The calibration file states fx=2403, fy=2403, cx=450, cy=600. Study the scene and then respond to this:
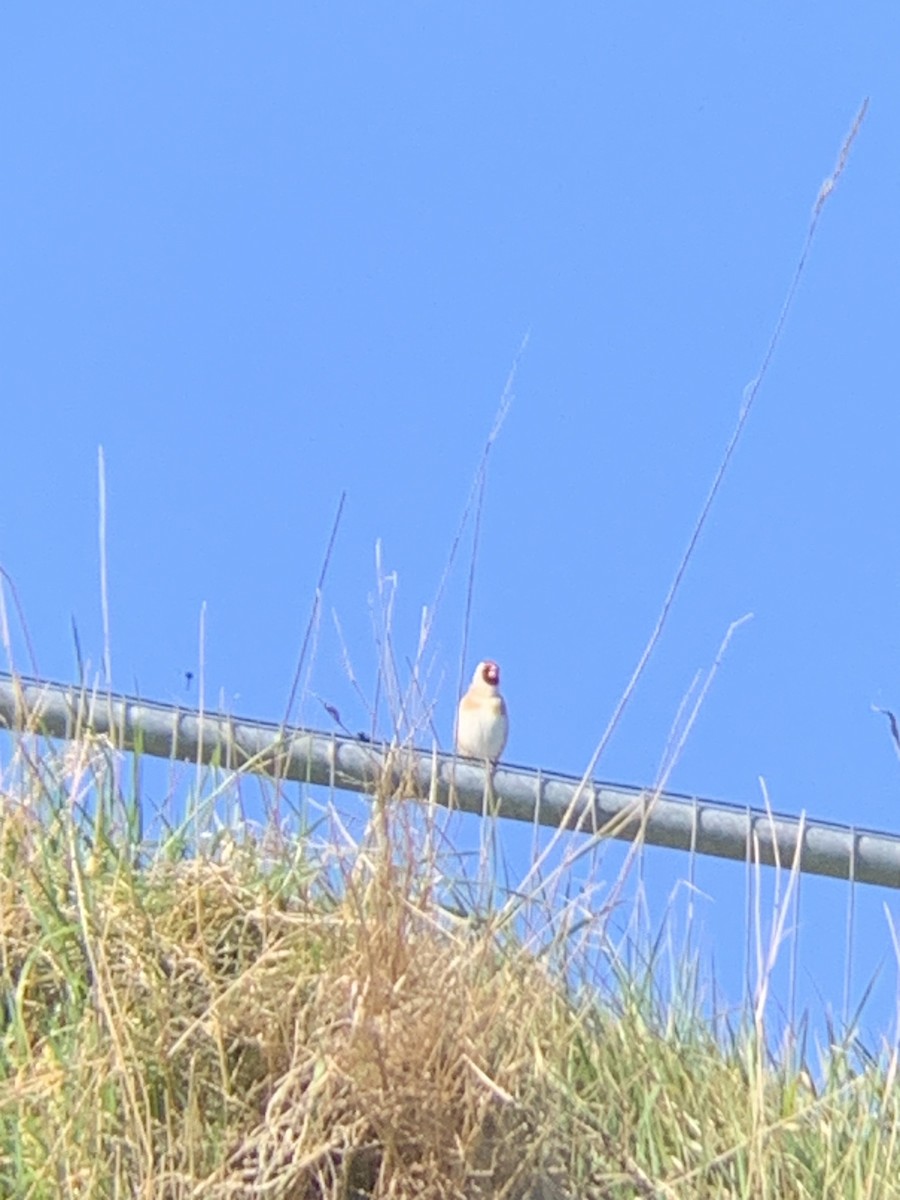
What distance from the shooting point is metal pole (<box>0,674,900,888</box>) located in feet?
10.7

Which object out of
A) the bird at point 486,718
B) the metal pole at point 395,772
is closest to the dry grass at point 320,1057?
the metal pole at point 395,772

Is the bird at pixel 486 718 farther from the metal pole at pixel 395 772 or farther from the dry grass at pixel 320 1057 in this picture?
the dry grass at pixel 320 1057

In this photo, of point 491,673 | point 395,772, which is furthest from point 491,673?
point 395,772

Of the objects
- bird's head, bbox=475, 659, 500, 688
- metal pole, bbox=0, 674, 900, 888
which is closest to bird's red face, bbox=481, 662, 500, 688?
bird's head, bbox=475, 659, 500, 688

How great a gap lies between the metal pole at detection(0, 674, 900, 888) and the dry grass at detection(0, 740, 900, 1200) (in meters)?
0.10

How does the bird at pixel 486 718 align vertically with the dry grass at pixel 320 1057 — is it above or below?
below

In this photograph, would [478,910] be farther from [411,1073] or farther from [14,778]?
[14,778]

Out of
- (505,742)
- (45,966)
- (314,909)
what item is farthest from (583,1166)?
(505,742)

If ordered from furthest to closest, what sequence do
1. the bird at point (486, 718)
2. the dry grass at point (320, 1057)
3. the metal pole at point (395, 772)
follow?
the bird at point (486, 718) < the metal pole at point (395, 772) < the dry grass at point (320, 1057)

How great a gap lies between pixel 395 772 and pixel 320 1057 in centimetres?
47

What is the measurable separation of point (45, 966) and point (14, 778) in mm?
417

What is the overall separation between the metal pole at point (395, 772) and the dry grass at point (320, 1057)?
105 millimetres

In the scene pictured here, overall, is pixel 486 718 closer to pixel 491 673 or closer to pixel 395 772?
pixel 491 673

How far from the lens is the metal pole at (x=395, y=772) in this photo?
327 centimetres
